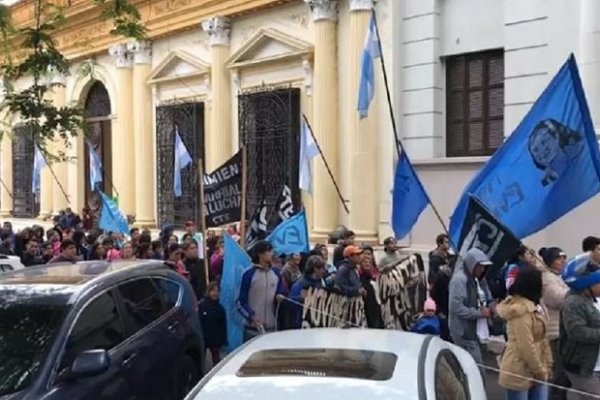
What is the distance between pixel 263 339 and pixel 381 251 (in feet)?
35.0

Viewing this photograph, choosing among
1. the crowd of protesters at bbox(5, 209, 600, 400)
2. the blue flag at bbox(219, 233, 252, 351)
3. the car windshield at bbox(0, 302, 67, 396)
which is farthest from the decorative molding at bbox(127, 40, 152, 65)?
the car windshield at bbox(0, 302, 67, 396)

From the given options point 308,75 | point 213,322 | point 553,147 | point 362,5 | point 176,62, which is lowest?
point 213,322

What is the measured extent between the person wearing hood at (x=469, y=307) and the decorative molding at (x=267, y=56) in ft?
33.3

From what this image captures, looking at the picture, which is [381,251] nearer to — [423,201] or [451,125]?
[451,125]

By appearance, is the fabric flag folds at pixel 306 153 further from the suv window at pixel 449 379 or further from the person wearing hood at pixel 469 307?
the suv window at pixel 449 379

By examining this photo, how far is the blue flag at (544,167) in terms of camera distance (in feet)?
22.1

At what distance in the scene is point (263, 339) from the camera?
158 inches

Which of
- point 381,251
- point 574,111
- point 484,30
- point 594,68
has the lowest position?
point 381,251

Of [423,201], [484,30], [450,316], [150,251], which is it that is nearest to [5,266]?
[150,251]

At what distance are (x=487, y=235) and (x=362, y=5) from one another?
9.28 m

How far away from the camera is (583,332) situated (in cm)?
579

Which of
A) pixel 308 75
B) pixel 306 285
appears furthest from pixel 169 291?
pixel 308 75

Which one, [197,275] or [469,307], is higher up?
[469,307]

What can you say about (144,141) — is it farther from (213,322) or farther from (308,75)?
(213,322)
